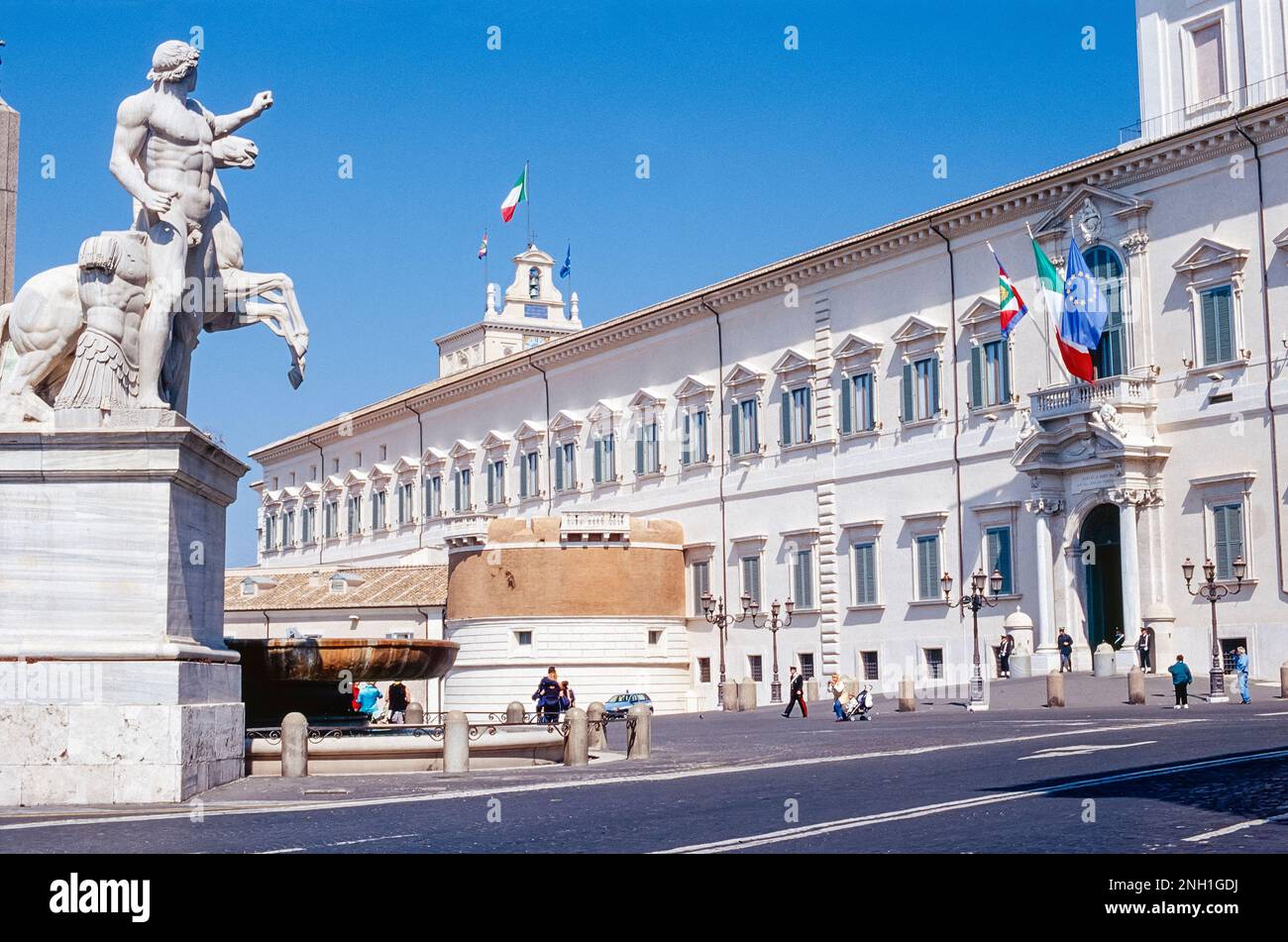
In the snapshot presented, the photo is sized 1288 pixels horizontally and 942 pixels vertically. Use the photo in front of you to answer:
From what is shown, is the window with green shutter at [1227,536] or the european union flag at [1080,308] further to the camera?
the european union flag at [1080,308]

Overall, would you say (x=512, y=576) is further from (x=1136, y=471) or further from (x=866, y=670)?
(x=1136, y=471)

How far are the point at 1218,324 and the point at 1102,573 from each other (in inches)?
241

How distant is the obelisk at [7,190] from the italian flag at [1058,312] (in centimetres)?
2726

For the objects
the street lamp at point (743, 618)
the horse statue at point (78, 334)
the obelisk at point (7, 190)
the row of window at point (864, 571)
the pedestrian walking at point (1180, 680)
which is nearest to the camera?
the horse statue at point (78, 334)

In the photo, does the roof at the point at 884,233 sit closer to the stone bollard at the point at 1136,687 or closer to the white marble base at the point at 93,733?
the stone bollard at the point at 1136,687

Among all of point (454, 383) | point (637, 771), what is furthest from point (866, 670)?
point (637, 771)

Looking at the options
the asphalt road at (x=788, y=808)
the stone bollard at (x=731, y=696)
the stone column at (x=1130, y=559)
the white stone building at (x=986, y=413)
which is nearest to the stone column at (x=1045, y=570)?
the white stone building at (x=986, y=413)

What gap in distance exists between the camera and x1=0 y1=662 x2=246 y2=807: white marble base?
1186 centimetres

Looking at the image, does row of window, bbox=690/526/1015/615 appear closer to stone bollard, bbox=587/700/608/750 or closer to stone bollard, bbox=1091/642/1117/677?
stone bollard, bbox=1091/642/1117/677

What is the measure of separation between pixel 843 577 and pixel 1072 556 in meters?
9.29

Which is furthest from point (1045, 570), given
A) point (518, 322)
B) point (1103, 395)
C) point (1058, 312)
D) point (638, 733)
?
point (518, 322)

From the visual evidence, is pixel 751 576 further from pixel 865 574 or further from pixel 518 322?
pixel 518 322

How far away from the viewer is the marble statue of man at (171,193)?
1293cm

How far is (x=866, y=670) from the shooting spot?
4606 centimetres
